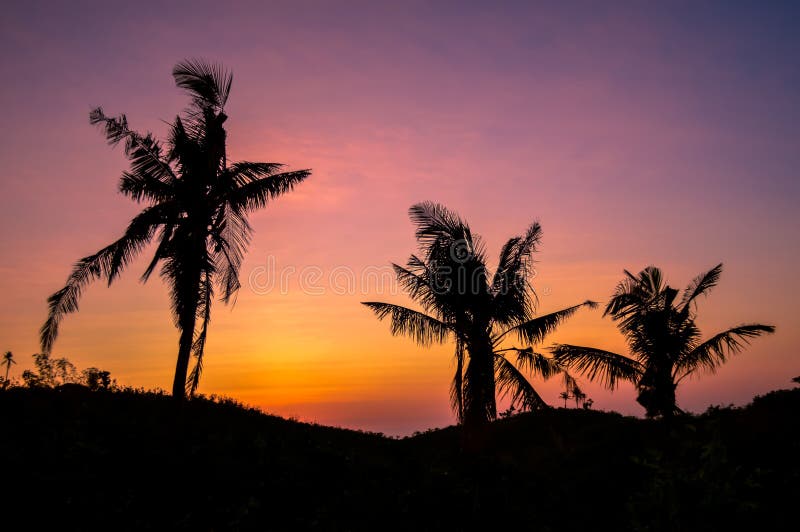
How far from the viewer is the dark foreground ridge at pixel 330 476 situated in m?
10.7

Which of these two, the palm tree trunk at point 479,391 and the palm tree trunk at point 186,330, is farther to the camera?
the palm tree trunk at point 479,391

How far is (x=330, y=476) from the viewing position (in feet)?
57.2

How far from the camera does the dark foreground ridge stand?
10.7 meters

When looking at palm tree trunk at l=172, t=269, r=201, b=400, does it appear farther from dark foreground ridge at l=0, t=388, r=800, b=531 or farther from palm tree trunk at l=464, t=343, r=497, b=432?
palm tree trunk at l=464, t=343, r=497, b=432

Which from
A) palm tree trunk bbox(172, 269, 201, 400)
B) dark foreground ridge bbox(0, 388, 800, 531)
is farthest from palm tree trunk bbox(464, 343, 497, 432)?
palm tree trunk bbox(172, 269, 201, 400)

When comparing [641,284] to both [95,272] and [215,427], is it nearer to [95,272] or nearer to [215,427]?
[215,427]

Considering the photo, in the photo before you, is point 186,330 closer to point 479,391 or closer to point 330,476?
point 330,476

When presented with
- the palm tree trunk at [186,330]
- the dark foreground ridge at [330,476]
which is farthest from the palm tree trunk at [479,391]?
the palm tree trunk at [186,330]

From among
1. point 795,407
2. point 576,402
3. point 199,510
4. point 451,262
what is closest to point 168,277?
point 199,510

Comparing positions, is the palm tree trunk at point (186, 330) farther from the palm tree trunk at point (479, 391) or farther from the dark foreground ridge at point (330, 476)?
the palm tree trunk at point (479, 391)

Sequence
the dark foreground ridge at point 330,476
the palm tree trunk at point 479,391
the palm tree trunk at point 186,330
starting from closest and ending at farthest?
the dark foreground ridge at point 330,476 < the palm tree trunk at point 186,330 < the palm tree trunk at point 479,391

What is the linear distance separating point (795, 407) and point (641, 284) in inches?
320

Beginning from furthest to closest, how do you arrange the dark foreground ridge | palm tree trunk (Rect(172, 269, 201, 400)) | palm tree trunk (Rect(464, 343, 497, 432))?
palm tree trunk (Rect(464, 343, 497, 432)) < palm tree trunk (Rect(172, 269, 201, 400)) < the dark foreground ridge

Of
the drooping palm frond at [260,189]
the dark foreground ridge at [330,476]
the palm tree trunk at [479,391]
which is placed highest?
the drooping palm frond at [260,189]
